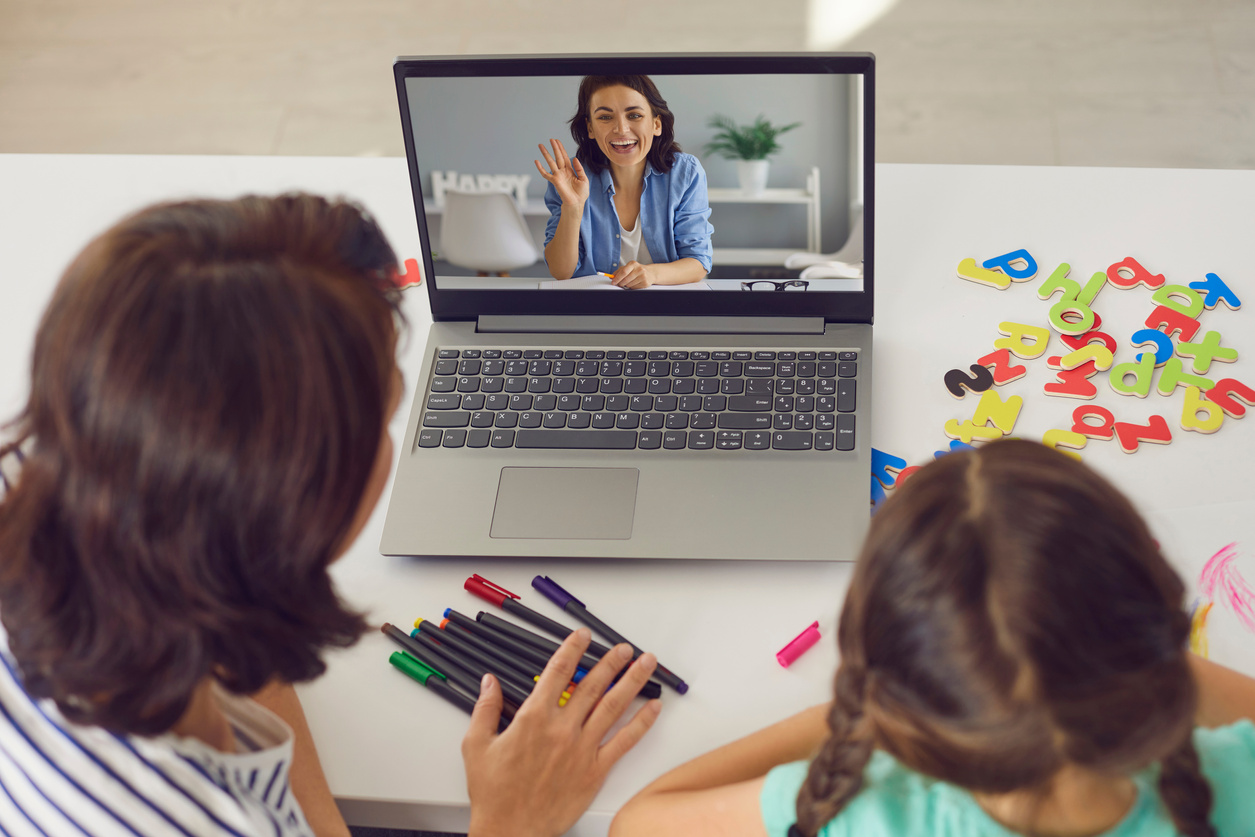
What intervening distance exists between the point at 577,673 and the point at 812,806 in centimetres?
18

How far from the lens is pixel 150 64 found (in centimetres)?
216

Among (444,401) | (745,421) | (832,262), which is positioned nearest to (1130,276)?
(832,262)

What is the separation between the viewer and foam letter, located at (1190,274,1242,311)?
32.0 inches

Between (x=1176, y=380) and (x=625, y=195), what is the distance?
45 centimetres

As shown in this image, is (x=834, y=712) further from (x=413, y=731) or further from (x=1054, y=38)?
(x=1054, y=38)

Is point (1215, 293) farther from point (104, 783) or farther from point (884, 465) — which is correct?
point (104, 783)

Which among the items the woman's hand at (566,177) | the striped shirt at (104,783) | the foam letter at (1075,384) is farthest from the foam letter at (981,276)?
the striped shirt at (104,783)

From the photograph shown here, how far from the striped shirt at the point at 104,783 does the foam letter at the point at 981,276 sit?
0.68m

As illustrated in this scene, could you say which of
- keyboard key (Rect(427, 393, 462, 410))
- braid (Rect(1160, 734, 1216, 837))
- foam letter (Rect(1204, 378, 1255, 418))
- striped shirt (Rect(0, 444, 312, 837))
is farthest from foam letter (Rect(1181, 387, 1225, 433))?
striped shirt (Rect(0, 444, 312, 837))

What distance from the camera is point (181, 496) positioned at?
0.41 m

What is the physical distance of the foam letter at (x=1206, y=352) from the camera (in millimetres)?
773

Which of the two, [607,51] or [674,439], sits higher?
[607,51]

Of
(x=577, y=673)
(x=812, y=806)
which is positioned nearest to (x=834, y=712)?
(x=812, y=806)

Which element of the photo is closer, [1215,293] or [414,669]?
[414,669]
